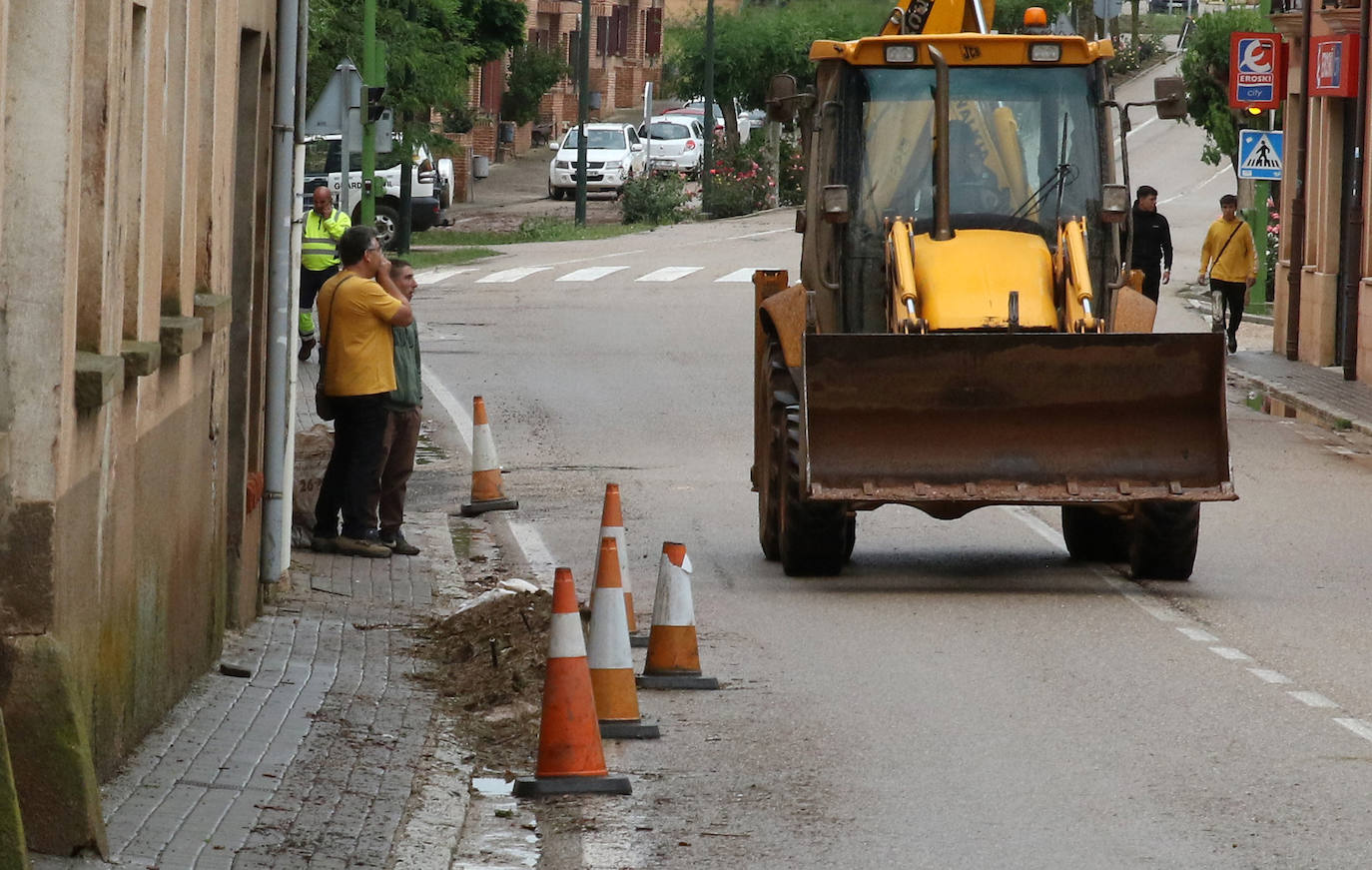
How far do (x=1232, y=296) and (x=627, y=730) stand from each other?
70.0ft

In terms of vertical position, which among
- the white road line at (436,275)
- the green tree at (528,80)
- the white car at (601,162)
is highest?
the green tree at (528,80)

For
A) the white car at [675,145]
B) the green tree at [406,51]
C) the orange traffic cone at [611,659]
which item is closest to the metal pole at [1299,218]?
the green tree at [406,51]

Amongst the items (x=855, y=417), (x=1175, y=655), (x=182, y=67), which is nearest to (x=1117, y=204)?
(x=855, y=417)

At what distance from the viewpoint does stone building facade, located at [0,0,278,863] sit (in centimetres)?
652

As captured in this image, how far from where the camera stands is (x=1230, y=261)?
28.7 meters

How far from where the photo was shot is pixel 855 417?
507 inches

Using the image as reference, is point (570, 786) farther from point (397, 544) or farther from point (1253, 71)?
point (1253, 71)

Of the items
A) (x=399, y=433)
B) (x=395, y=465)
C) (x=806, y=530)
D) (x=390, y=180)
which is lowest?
(x=806, y=530)

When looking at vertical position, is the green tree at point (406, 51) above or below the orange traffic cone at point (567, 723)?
above

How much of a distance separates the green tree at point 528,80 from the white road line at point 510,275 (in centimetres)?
3450

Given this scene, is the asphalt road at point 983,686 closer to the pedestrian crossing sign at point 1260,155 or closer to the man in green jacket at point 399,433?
the man in green jacket at point 399,433

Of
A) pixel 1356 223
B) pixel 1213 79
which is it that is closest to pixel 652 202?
pixel 1213 79

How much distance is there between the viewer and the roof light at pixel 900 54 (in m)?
13.8

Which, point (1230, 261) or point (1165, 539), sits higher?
point (1230, 261)
